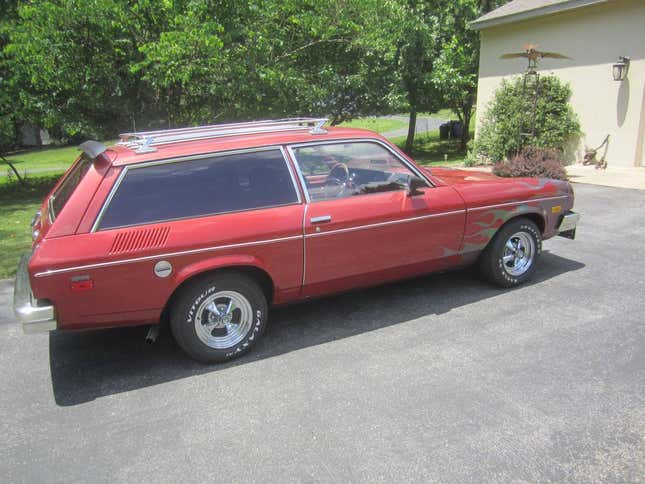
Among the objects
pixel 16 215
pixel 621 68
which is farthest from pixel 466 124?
pixel 16 215

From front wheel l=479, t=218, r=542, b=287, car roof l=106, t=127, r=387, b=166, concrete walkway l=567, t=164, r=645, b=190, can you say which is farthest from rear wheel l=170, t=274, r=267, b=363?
concrete walkway l=567, t=164, r=645, b=190

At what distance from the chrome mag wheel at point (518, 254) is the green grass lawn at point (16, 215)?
17.9 ft

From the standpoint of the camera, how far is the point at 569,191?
533 centimetres

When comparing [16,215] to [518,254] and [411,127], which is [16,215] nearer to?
[518,254]

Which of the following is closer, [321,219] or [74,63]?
[321,219]

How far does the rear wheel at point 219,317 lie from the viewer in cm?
A: 374

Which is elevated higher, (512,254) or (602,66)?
(602,66)

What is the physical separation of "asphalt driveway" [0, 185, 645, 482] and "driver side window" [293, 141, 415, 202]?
1121mm

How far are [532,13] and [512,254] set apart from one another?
10387mm

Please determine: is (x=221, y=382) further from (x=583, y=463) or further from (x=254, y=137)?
(x=583, y=463)

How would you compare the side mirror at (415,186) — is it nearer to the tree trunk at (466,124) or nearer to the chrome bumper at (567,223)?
the chrome bumper at (567,223)

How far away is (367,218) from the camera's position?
13.9 ft

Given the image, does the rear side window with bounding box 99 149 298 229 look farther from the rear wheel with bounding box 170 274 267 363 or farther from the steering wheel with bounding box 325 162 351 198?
the rear wheel with bounding box 170 274 267 363

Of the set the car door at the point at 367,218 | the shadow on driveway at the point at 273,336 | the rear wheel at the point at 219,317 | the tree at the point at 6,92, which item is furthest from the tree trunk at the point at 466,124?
the rear wheel at the point at 219,317
